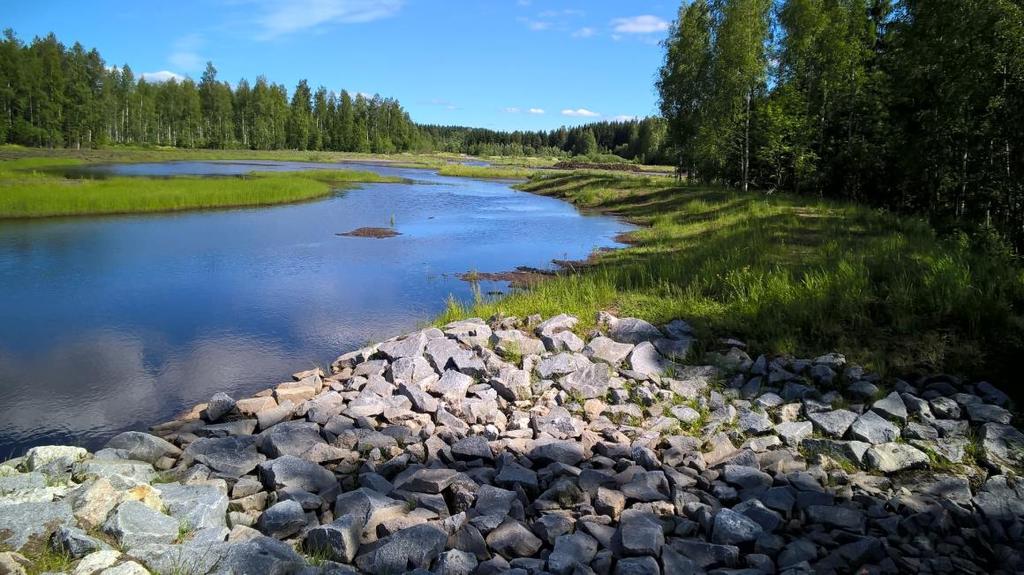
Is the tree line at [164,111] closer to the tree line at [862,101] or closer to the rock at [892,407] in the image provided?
the tree line at [862,101]

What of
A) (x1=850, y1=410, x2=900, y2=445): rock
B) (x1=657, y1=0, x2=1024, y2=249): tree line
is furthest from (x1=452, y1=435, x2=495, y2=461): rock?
(x1=657, y1=0, x2=1024, y2=249): tree line

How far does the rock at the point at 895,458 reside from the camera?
5.05 metres

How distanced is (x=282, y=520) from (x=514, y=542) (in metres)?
1.66

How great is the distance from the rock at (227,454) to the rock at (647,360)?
13.7 feet

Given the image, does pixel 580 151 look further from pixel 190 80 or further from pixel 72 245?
pixel 72 245

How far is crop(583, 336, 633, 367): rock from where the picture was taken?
24.8 ft

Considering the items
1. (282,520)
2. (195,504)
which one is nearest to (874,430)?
(282,520)

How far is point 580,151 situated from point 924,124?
12505 cm

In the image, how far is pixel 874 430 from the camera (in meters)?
5.54

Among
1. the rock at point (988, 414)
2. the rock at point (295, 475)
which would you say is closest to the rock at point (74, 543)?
the rock at point (295, 475)

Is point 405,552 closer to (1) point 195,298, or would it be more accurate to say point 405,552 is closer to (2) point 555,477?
(2) point 555,477

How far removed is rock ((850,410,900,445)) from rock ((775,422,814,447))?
37cm

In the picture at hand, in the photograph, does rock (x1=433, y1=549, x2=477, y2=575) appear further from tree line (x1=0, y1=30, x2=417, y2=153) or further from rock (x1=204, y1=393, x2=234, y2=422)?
tree line (x1=0, y1=30, x2=417, y2=153)

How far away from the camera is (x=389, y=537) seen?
4047mm
